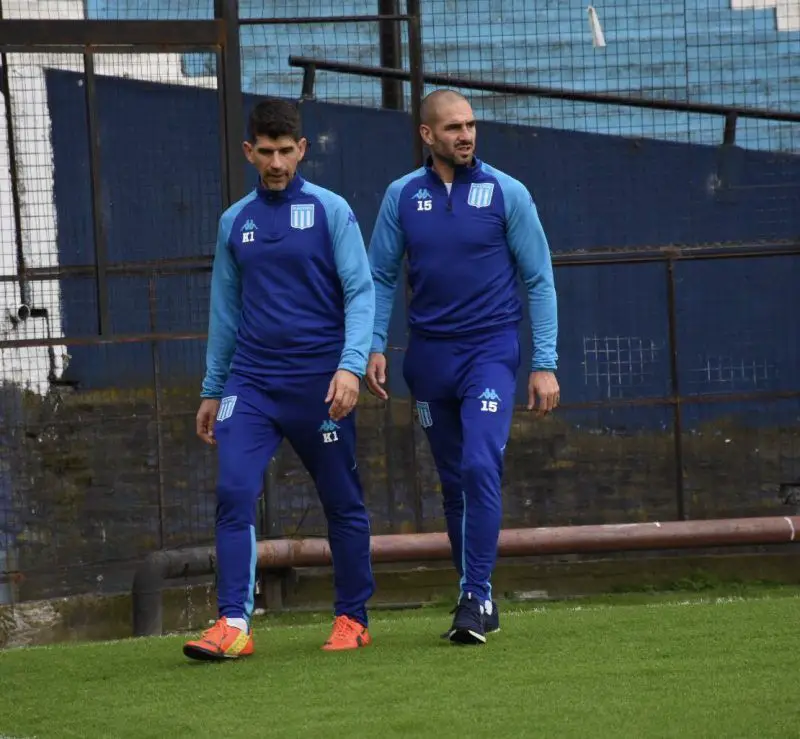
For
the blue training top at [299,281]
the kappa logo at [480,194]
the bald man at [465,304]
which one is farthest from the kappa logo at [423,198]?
the blue training top at [299,281]

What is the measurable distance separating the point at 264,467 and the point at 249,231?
33.4 inches

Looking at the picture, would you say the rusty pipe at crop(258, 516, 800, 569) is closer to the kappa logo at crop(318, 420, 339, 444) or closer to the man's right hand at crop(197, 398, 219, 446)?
the man's right hand at crop(197, 398, 219, 446)

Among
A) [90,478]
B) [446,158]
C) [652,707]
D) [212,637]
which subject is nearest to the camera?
[652,707]

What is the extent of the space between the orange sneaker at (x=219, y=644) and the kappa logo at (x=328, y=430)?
0.74 m

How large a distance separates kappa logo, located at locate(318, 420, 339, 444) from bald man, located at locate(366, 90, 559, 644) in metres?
0.32

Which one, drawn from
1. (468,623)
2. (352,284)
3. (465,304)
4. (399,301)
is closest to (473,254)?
(465,304)

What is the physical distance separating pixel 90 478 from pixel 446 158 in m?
4.36

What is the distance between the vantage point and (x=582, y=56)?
1076 cm

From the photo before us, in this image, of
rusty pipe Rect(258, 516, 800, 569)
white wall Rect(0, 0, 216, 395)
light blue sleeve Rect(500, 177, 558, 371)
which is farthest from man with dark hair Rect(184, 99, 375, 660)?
white wall Rect(0, 0, 216, 395)

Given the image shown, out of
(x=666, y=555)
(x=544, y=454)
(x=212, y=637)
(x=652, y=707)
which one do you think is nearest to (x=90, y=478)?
(x=544, y=454)

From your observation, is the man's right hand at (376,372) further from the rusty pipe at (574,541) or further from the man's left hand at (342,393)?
the rusty pipe at (574,541)

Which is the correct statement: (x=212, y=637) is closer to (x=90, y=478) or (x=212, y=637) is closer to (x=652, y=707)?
(x=652, y=707)

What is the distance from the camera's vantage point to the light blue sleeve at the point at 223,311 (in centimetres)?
624

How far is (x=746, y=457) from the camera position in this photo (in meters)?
10.8
